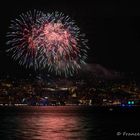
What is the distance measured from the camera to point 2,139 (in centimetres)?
9269

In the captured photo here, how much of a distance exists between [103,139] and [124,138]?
4.72m

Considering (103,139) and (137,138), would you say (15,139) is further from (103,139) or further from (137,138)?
(137,138)

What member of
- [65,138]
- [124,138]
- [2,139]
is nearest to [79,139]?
[65,138]

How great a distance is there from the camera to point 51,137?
9488 centimetres

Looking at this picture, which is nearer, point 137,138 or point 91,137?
point 137,138

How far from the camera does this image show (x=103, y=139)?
9269 cm

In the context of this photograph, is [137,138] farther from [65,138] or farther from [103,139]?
[65,138]

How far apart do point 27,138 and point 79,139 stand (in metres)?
10.2

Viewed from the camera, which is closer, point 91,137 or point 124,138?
point 124,138

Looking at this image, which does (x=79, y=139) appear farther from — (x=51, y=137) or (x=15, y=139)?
(x=15, y=139)

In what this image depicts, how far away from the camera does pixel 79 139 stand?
93062mm

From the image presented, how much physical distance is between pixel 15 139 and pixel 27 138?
2.36m

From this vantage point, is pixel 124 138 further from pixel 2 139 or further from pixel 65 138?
pixel 2 139

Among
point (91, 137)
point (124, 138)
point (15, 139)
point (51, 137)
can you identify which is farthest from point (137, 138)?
point (15, 139)
